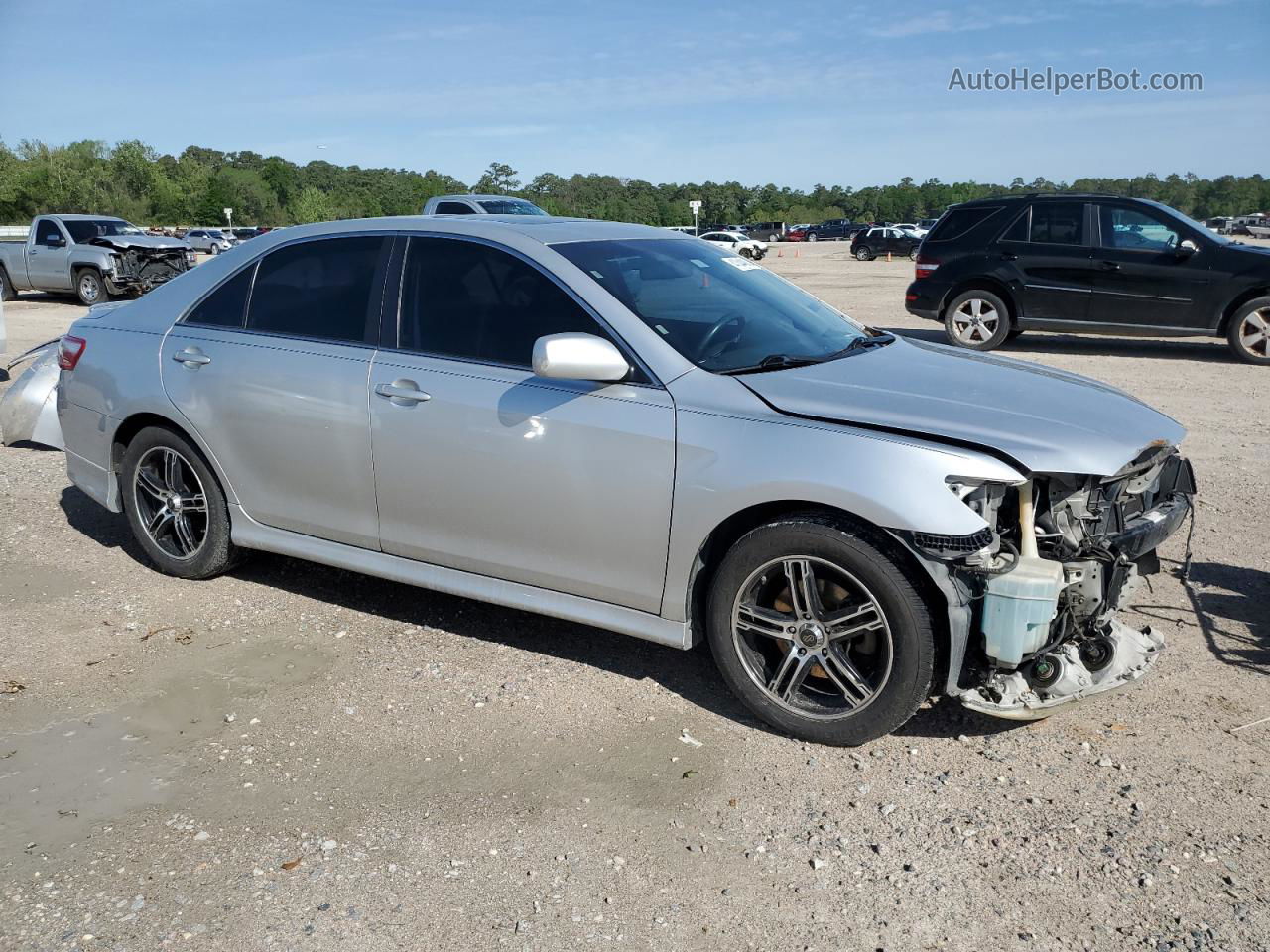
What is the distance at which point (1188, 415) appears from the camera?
357 inches

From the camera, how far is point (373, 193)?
109875 millimetres

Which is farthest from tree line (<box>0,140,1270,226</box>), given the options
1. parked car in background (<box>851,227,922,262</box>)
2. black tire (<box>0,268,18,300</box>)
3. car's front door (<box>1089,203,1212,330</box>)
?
car's front door (<box>1089,203,1212,330</box>)

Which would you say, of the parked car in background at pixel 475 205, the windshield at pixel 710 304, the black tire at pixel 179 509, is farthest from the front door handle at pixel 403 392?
the parked car in background at pixel 475 205

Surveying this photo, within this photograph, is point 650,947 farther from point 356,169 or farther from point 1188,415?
point 356,169

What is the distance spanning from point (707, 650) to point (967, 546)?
1562mm

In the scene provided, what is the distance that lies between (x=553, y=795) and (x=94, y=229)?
21.2 metres

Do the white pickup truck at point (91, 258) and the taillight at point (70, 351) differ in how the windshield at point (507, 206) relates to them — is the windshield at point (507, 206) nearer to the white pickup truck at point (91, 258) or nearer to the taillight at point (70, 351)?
the white pickup truck at point (91, 258)

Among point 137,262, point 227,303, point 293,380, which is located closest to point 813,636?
point 293,380

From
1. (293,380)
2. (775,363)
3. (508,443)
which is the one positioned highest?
(775,363)

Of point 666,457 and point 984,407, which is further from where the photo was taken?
point 666,457

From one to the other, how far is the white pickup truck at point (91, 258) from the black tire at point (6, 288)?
38cm

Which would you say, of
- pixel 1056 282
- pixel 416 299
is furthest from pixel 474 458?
pixel 1056 282

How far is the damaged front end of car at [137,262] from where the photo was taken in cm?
2059

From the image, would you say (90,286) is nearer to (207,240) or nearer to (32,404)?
(32,404)
